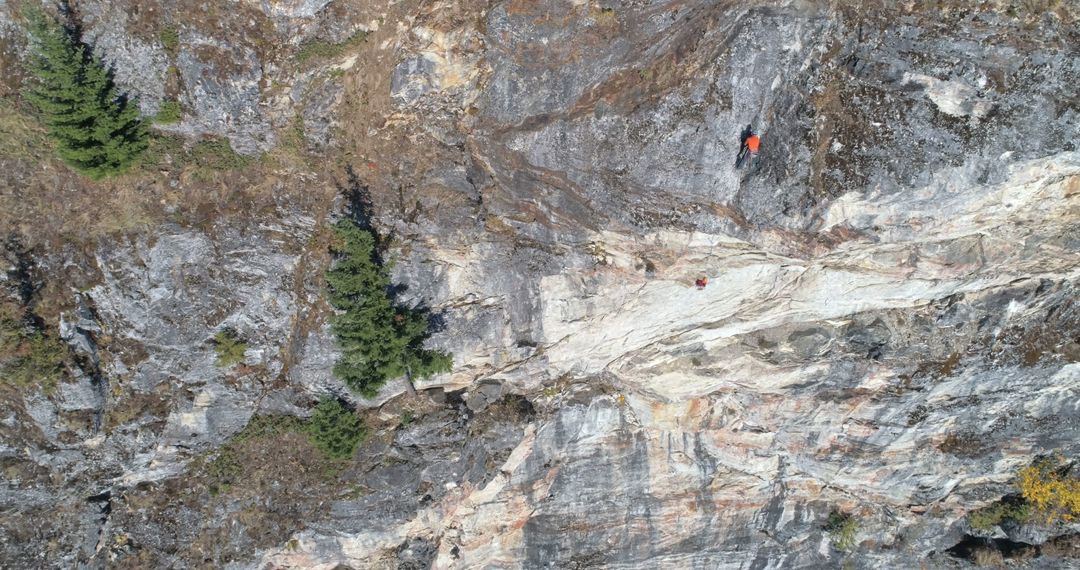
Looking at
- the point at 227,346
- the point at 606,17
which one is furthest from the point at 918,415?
the point at 227,346

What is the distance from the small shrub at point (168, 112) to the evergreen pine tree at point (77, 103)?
0.55 meters

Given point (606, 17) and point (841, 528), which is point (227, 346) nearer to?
point (606, 17)

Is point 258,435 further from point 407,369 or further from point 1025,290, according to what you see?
point 1025,290

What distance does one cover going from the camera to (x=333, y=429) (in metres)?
17.8

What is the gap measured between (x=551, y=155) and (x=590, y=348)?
20.7 feet

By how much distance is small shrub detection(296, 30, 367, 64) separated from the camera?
16.6m

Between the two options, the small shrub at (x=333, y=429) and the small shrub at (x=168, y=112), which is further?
the small shrub at (x=333, y=429)

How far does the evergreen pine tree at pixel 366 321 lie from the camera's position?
52.7ft

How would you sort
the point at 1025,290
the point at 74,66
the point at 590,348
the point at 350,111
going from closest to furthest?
the point at 74,66
the point at 1025,290
the point at 350,111
the point at 590,348

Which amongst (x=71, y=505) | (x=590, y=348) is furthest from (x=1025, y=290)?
(x=71, y=505)

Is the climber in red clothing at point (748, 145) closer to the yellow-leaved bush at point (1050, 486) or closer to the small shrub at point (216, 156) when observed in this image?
the small shrub at point (216, 156)

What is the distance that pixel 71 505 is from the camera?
17469 millimetres

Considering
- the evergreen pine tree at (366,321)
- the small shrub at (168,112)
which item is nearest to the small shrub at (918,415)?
the evergreen pine tree at (366,321)

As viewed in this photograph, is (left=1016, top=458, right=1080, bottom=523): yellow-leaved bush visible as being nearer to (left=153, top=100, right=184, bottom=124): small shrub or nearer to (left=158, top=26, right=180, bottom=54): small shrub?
(left=153, top=100, right=184, bottom=124): small shrub
